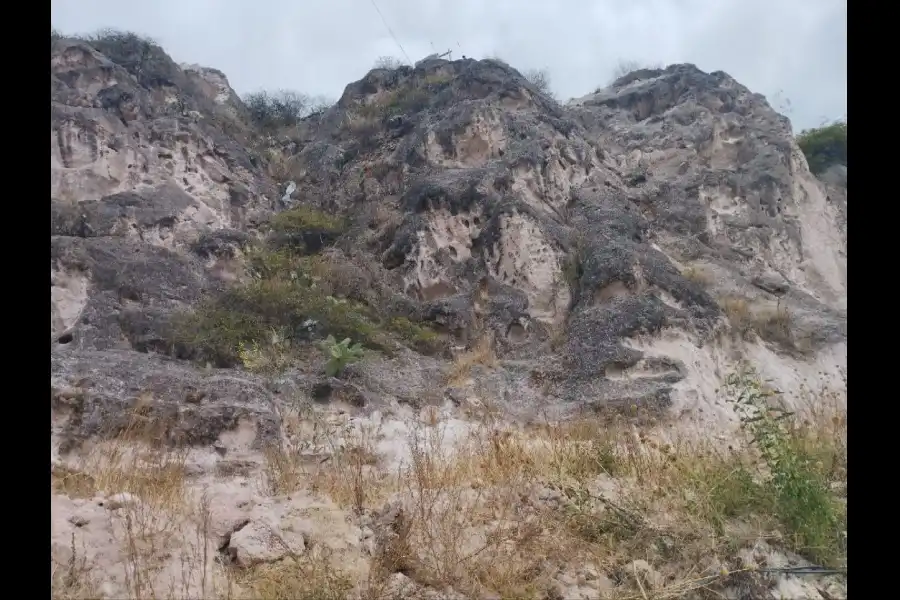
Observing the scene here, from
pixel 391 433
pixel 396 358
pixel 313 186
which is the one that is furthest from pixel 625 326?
pixel 313 186

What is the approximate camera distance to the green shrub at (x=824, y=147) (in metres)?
17.1

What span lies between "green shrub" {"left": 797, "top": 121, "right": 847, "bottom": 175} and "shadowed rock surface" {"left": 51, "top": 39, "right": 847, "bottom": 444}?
1456mm

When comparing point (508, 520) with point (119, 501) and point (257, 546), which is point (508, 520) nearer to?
point (257, 546)

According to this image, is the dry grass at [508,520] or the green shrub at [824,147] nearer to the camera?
the dry grass at [508,520]

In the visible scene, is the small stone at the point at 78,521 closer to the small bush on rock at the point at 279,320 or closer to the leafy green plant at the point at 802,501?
the leafy green plant at the point at 802,501

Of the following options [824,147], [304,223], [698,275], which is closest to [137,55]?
[304,223]

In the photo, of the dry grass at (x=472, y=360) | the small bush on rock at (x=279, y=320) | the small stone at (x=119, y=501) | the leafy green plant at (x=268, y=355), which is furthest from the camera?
the dry grass at (x=472, y=360)

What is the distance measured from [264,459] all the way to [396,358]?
3.13m

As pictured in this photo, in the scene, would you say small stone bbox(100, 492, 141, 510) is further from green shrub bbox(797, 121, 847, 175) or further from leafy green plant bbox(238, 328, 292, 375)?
green shrub bbox(797, 121, 847, 175)

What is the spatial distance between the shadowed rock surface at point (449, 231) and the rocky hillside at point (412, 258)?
0.14 ft

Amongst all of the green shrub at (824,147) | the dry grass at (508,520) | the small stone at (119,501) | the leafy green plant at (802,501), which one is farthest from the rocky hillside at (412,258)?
the green shrub at (824,147)

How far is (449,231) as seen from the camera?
988 centimetres

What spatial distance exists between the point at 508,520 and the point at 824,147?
19.3 m

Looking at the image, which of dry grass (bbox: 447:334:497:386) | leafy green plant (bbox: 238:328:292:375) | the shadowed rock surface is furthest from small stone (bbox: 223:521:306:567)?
dry grass (bbox: 447:334:497:386)
